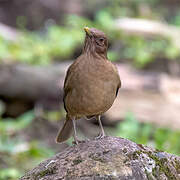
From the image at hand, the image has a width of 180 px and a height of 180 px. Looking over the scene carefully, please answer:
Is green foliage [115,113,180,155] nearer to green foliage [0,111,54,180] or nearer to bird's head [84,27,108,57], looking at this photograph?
green foliage [0,111,54,180]

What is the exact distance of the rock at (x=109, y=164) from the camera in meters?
4.31

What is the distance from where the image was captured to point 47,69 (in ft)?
39.4

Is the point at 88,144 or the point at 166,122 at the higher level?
A: the point at 166,122

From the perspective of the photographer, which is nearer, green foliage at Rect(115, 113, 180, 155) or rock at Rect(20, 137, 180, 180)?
rock at Rect(20, 137, 180, 180)

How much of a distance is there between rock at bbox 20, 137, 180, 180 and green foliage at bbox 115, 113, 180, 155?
324 cm

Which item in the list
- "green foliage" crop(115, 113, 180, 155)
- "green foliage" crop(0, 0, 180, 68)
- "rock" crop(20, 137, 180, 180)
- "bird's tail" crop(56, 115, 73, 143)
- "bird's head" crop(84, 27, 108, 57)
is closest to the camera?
"rock" crop(20, 137, 180, 180)

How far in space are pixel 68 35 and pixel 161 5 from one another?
707 centimetres

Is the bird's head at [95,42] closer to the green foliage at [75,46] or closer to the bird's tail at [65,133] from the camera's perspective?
the bird's tail at [65,133]

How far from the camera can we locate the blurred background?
847cm

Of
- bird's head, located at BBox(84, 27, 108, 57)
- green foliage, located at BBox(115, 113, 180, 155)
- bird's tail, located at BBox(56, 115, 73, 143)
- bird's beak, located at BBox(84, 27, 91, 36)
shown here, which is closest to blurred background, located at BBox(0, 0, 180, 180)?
green foliage, located at BBox(115, 113, 180, 155)

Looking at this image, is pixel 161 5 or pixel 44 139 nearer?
pixel 44 139

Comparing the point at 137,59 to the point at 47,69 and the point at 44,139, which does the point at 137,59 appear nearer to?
the point at 47,69

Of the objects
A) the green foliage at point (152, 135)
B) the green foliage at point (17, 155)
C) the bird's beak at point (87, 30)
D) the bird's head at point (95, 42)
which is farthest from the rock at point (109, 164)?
the green foliage at point (152, 135)

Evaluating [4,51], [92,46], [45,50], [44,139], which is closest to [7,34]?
[45,50]
